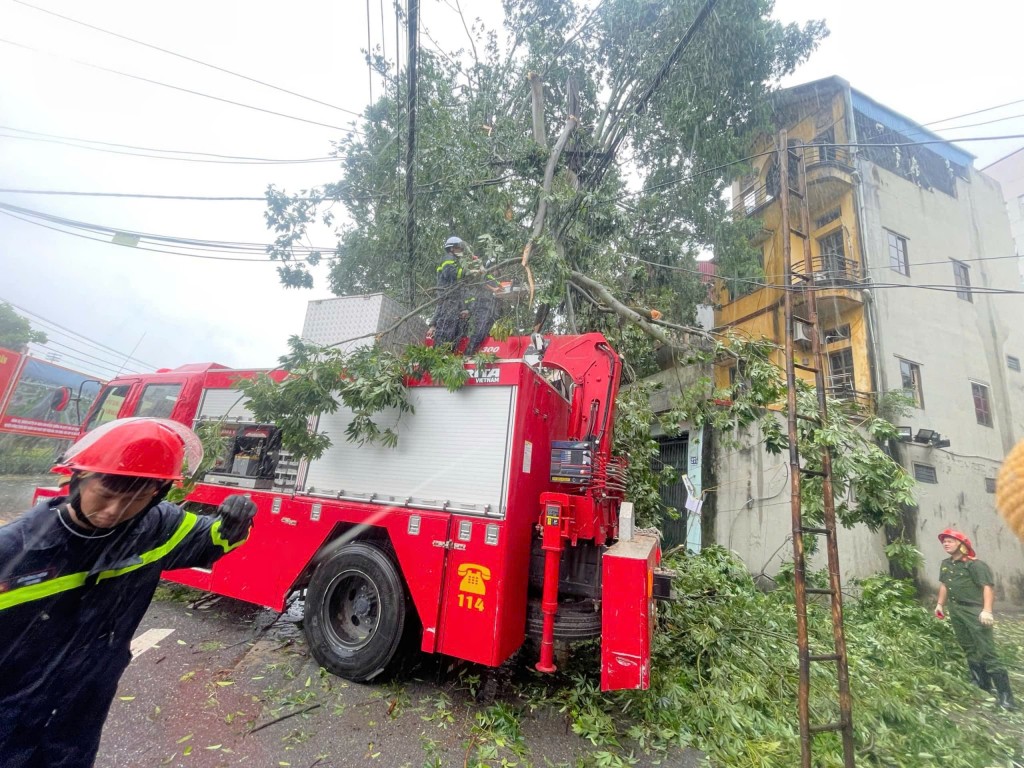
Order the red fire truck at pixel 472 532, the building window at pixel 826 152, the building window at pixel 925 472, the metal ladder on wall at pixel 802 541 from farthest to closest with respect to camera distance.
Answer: the building window at pixel 826 152, the building window at pixel 925 472, the red fire truck at pixel 472 532, the metal ladder on wall at pixel 802 541

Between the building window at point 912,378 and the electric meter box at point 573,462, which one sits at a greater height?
the building window at point 912,378

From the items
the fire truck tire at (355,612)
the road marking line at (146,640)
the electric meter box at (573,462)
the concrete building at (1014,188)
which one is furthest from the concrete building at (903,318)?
the road marking line at (146,640)

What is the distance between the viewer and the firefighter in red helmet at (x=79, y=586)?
4.71ft

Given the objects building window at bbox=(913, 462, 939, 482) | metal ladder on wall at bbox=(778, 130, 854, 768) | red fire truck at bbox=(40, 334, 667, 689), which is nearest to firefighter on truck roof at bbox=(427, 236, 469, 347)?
red fire truck at bbox=(40, 334, 667, 689)

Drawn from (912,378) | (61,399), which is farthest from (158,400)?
(912,378)

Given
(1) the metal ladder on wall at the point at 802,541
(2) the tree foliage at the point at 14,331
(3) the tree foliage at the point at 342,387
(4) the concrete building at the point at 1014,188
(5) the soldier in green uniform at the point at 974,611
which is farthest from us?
(2) the tree foliage at the point at 14,331

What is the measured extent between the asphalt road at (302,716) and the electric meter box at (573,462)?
186 centimetres

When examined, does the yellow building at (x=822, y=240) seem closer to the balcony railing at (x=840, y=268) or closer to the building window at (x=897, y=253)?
the balcony railing at (x=840, y=268)

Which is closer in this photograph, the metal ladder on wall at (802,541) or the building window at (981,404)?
the metal ladder on wall at (802,541)

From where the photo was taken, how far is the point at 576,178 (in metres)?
9.48

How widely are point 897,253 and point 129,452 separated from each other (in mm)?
15738

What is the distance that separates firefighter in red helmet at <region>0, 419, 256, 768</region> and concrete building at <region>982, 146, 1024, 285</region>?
8.22 metres

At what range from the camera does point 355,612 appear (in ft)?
13.4

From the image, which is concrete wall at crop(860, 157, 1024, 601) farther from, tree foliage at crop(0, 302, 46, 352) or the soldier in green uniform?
Result: tree foliage at crop(0, 302, 46, 352)
